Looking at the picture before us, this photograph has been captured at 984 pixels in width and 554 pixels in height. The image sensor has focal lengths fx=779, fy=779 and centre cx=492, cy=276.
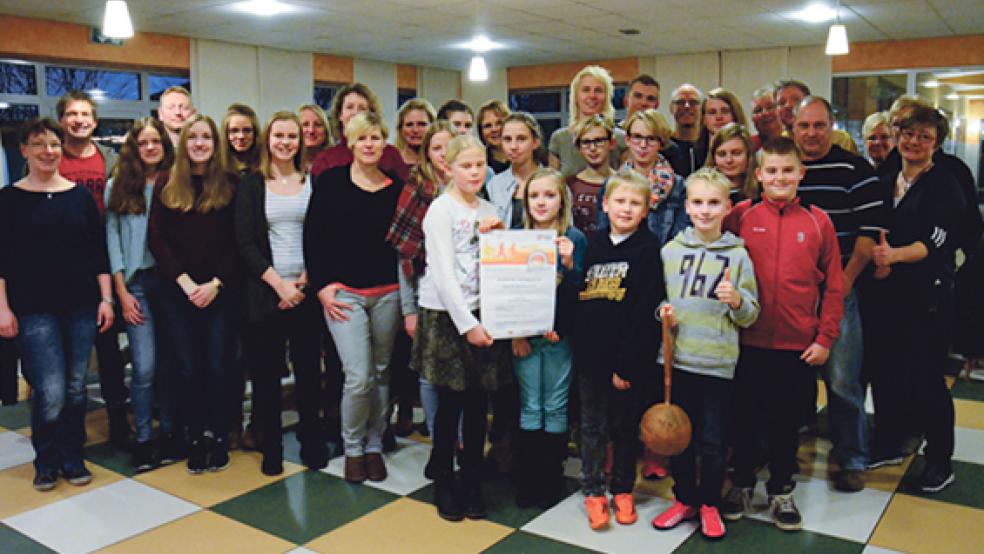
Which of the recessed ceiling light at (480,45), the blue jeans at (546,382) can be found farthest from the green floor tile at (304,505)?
the recessed ceiling light at (480,45)

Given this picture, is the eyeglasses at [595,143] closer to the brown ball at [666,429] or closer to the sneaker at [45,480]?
the brown ball at [666,429]

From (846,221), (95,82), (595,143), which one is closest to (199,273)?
(595,143)

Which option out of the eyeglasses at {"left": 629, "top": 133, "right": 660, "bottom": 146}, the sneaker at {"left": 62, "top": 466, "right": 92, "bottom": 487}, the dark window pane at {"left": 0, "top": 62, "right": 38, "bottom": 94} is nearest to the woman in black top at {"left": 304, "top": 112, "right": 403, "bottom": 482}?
the eyeglasses at {"left": 629, "top": 133, "right": 660, "bottom": 146}

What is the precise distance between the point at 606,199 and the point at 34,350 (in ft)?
7.55

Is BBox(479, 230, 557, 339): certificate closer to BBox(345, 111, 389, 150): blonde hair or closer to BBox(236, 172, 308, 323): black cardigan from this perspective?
BBox(345, 111, 389, 150): blonde hair

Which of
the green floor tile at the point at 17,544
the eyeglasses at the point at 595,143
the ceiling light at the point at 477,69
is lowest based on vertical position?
the green floor tile at the point at 17,544

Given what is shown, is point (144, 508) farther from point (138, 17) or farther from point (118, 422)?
point (138, 17)

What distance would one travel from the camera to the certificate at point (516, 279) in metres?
2.70

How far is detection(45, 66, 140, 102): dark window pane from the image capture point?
9.45m

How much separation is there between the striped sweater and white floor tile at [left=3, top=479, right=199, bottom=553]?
194 centimetres

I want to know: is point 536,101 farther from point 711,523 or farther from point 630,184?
point 711,523

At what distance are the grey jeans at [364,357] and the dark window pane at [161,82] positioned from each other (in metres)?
8.28

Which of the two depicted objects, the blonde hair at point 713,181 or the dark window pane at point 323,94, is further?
the dark window pane at point 323,94

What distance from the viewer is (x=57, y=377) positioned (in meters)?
3.12
